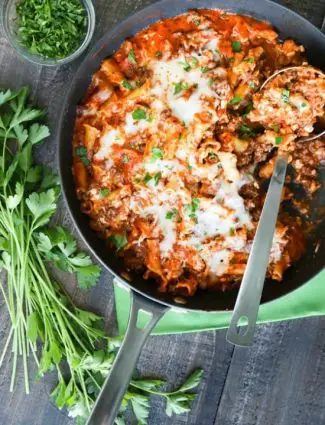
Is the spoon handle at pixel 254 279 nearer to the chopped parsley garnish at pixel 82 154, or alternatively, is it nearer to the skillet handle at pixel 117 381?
the skillet handle at pixel 117 381

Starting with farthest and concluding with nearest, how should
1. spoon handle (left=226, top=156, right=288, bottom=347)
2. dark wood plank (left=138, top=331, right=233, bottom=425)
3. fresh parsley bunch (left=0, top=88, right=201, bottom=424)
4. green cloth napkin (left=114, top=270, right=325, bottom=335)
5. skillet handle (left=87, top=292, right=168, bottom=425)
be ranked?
dark wood plank (left=138, top=331, right=233, bottom=425) → green cloth napkin (left=114, top=270, right=325, bottom=335) → fresh parsley bunch (left=0, top=88, right=201, bottom=424) → skillet handle (left=87, top=292, right=168, bottom=425) → spoon handle (left=226, top=156, right=288, bottom=347)

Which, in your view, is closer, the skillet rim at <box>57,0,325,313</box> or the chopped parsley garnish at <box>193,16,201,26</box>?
the skillet rim at <box>57,0,325,313</box>

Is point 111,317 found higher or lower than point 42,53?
lower

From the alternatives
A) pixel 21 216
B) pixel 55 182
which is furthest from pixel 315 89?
pixel 21 216

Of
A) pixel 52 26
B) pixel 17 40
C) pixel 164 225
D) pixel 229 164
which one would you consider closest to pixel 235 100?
pixel 229 164

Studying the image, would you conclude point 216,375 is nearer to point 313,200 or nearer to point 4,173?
point 313,200

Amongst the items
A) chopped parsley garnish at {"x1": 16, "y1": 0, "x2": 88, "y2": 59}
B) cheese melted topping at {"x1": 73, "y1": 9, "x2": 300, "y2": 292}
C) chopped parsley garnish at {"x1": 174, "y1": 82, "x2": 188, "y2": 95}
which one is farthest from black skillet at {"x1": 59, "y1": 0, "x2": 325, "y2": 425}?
chopped parsley garnish at {"x1": 174, "y1": 82, "x2": 188, "y2": 95}

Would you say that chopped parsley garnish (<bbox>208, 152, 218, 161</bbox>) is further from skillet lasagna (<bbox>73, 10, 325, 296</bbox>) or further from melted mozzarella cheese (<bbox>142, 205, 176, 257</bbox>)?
melted mozzarella cheese (<bbox>142, 205, 176, 257</bbox>)

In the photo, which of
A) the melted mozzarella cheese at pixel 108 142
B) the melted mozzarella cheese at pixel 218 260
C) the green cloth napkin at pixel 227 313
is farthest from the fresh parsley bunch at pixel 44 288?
the melted mozzarella cheese at pixel 218 260

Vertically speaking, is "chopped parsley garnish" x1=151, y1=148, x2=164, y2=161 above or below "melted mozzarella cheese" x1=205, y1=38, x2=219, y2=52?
below
